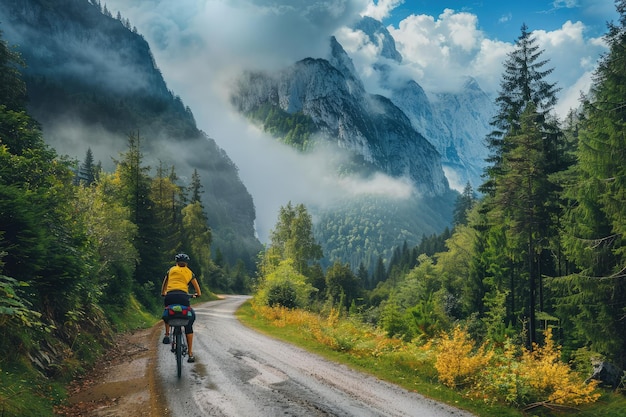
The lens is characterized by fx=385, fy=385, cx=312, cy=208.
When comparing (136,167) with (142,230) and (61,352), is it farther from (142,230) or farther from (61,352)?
(61,352)

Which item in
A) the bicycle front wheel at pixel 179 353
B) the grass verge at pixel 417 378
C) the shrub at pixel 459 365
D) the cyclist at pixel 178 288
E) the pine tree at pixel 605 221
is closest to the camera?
the grass verge at pixel 417 378

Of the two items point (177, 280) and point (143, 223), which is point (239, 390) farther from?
point (143, 223)

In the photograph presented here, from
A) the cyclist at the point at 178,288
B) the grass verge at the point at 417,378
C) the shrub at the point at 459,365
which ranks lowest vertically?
the grass verge at the point at 417,378

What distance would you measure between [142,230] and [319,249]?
33080mm

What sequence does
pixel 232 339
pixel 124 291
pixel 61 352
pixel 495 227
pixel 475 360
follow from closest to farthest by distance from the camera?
1. pixel 475 360
2. pixel 61 352
3. pixel 232 339
4. pixel 124 291
5. pixel 495 227

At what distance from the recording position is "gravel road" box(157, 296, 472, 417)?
288 inches

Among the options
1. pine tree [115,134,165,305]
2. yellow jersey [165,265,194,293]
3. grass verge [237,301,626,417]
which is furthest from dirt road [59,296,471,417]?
pine tree [115,134,165,305]

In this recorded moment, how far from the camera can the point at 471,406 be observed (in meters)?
8.08

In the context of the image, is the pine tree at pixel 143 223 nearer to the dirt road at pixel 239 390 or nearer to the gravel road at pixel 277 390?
the dirt road at pixel 239 390

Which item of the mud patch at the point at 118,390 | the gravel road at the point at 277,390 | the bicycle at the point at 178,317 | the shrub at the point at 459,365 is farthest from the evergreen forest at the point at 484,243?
the gravel road at the point at 277,390

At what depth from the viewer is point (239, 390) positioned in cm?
843

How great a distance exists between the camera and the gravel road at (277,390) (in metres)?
7.32

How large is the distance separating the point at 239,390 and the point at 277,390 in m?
0.83

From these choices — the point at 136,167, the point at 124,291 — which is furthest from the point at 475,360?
the point at 136,167
